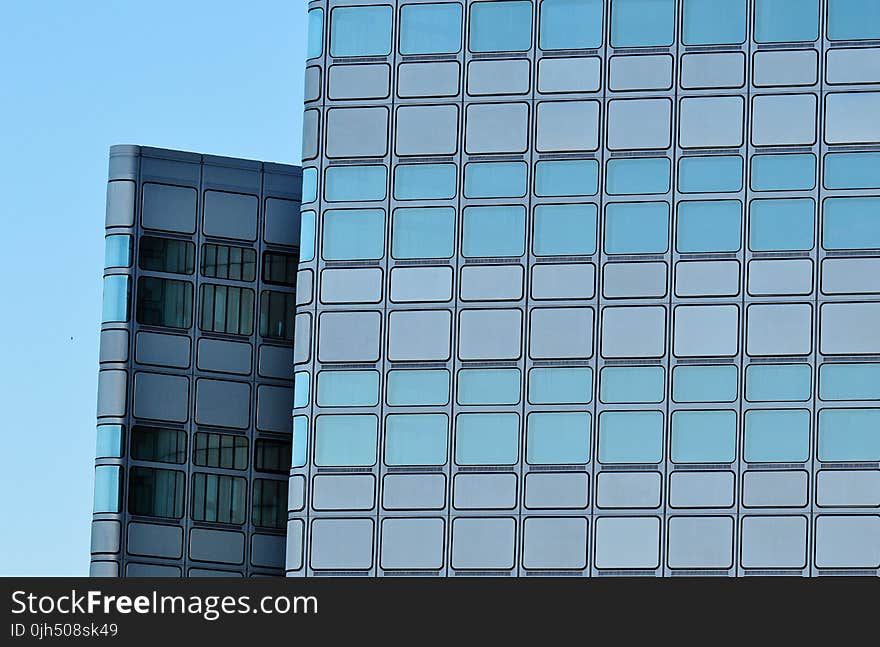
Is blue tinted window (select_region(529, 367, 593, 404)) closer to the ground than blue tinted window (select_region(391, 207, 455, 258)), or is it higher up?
closer to the ground

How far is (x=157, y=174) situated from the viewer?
4388 centimetres

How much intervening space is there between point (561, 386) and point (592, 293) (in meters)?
1.99


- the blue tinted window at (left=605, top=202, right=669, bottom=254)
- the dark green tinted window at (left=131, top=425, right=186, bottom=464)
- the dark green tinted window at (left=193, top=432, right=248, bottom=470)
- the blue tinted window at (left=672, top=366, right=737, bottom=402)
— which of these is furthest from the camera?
the dark green tinted window at (left=193, top=432, right=248, bottom=470)

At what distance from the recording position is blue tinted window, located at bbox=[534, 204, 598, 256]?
38.4 metres

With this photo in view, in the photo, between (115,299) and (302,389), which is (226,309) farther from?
(302,389)

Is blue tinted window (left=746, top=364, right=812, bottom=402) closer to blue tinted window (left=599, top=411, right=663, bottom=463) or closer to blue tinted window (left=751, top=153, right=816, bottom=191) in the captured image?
blue tinted window (left=599, top=411, right=663, bottom=463)

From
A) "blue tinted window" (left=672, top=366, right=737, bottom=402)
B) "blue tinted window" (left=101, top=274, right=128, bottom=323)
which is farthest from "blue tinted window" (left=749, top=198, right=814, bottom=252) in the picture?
"blue tinted window" (left=101, top=274, right=128, bottom=323)

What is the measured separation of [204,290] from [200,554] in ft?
20.1

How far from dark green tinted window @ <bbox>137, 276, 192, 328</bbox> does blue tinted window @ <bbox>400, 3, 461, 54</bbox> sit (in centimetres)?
842

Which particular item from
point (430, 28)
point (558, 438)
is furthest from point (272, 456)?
point (430, 28)

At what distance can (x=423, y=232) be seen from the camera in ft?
128
